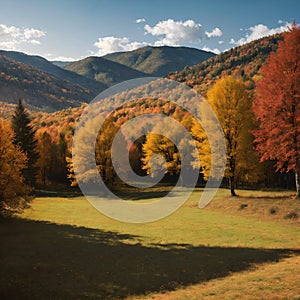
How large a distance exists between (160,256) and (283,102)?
19.2 metres

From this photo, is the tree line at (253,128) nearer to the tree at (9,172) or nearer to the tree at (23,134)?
the tree at (9,172)

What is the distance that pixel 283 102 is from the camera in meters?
28.9

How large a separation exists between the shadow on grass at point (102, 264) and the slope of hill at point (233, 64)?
113 meters

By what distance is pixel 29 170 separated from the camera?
5819 cm

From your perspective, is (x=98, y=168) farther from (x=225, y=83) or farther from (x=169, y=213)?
(x=225, y=83)

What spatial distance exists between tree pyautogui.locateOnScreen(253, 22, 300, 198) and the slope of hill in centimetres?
9791

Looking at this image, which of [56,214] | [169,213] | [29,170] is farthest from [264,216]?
[29,170]

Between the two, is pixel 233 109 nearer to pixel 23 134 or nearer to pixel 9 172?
pixel 9 172

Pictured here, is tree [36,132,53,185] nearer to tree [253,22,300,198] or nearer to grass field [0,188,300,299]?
grass field [0,188,300,299]

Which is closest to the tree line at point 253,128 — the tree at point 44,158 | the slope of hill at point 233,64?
the tree at point 44,158

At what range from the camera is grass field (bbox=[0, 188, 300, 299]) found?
14.0 meters

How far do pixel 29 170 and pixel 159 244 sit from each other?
43427 mm

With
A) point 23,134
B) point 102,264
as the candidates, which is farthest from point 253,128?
point 23,134

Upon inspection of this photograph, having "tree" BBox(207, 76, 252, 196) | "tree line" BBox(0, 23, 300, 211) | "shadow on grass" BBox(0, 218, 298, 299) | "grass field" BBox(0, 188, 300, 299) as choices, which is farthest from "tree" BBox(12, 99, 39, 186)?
"tree" BBox(207, 76, 252, 196)
